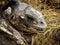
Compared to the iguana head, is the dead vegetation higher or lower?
lower

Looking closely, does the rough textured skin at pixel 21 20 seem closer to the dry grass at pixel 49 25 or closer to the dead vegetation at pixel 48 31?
the dead vegetation at pixel 48 31

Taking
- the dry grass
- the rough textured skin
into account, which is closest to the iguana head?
the rough textured skin

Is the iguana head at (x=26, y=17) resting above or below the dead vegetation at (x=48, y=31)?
above

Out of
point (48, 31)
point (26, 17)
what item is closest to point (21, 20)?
point (26, 17)

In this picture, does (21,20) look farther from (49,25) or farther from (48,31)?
(49,25)

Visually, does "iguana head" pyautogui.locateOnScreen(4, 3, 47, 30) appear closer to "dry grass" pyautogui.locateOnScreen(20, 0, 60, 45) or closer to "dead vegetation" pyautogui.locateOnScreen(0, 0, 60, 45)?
"dead vegetation" pyautogui.locateOnScreen(0, 0, 60, 45)

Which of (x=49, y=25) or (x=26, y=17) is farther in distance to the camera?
(x=49, y=25)

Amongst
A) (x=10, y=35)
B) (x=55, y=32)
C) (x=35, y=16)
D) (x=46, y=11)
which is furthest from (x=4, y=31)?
(x=46, y=11)

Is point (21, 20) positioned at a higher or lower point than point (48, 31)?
higher

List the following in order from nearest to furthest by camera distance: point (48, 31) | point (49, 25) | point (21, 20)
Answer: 1. point (21, 20)
2. point (48, 31)
3. point (49, 25)

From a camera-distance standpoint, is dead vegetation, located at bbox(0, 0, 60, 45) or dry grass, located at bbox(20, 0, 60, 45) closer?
dead vegetation, located at bbox(0, 0, 60, 45)

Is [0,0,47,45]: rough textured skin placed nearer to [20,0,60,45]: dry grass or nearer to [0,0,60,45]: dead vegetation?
[0,0,60,45]: dead vegetation

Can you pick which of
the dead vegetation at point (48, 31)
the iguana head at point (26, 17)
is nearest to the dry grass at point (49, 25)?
the dead vegetation at point (48, 31)

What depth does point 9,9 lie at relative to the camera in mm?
1296
